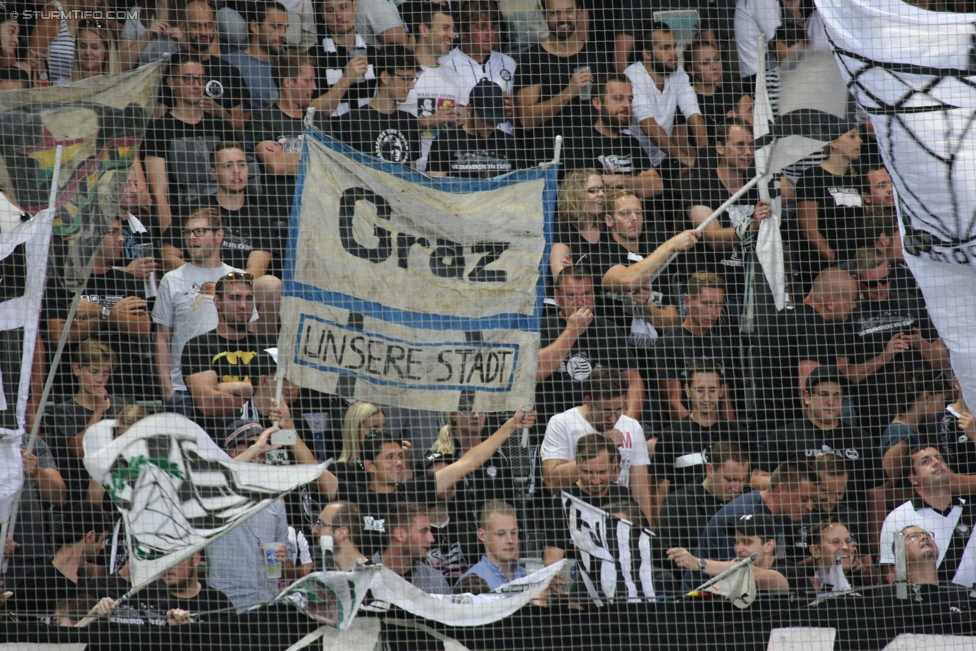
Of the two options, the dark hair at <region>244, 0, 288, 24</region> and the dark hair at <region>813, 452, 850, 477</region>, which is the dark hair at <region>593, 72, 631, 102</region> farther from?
the dark hair at <region>813, 452, 850, 477</region>

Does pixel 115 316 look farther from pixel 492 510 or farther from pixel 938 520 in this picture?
pixel 938 520

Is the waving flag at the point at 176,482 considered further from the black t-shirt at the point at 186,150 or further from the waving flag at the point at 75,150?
the black t-shirt at the point at 186,150

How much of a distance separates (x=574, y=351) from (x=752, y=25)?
217cm

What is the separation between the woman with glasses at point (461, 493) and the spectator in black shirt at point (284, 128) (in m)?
1.40

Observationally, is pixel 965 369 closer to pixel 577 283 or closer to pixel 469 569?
pixel 577 283

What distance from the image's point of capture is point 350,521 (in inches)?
224

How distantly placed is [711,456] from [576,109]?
1999mm

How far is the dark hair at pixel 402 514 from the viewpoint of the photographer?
5719 millimetres

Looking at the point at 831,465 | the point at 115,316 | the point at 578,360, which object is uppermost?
the point at 115,316

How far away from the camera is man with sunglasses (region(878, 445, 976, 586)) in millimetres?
5801

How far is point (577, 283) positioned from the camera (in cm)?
625

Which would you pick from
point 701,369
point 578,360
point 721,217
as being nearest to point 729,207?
point 721,217

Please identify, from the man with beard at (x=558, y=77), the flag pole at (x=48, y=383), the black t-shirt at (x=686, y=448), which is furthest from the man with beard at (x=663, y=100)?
the flag pole at (x=48, y=383)

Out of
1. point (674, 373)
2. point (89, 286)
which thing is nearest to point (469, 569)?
point (674, 373)
